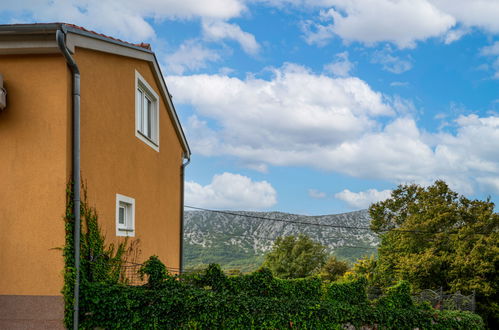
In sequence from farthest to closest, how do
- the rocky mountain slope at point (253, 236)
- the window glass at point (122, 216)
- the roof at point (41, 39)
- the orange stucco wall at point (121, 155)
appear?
the rocky mountain slope at point (253, 236) → the window glass at point (122, 216) → the orange stucco wall at point (121, 155) → the roof at point (41, 39)

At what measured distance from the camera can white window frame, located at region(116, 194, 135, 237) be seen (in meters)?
8.98

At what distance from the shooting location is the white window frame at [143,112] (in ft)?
33.8

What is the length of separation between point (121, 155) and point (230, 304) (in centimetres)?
367

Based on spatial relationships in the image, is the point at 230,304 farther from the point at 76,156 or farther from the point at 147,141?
the point at 147,141

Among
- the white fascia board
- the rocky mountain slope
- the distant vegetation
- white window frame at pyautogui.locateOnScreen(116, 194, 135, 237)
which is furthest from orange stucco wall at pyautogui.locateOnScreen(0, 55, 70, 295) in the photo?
the rocky mountain slope

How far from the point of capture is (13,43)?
22.8ft

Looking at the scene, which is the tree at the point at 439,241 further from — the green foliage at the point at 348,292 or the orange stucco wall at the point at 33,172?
the orange stucco wall at the point at 33,172

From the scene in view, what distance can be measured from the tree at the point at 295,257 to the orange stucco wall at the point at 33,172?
47.1 metres

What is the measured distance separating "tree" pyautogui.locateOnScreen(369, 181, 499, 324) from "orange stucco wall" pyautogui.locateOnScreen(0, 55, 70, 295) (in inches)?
877

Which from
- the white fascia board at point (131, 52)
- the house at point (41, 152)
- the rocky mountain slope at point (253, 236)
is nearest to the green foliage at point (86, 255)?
the house at point (41, 152)

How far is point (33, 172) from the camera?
7.10 metres

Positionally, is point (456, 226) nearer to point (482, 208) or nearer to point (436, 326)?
point (482, 208)

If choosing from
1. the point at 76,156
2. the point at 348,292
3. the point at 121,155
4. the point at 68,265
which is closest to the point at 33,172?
the point at 76,156

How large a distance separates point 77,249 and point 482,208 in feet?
91.0
